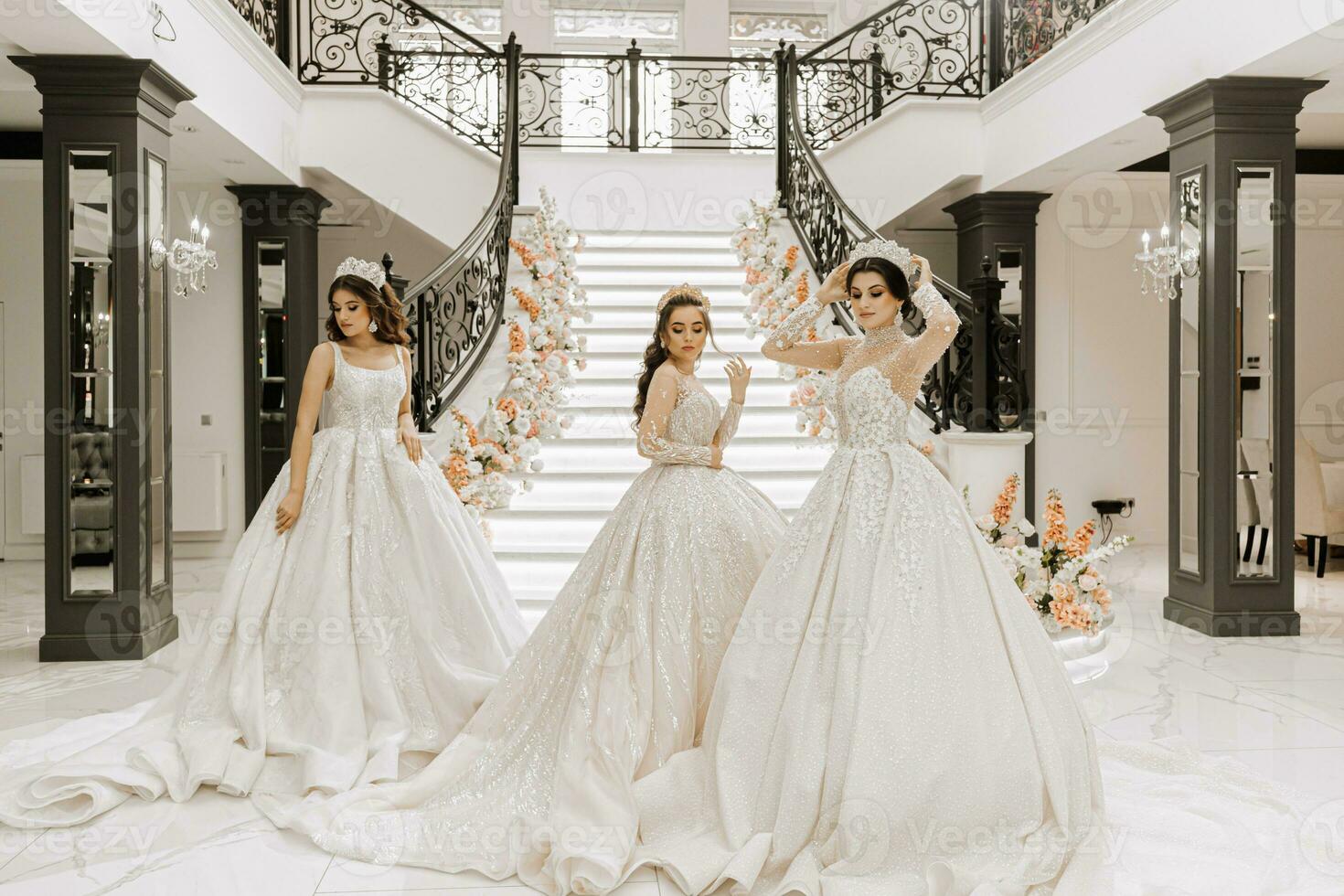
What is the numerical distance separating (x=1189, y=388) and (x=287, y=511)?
514cm

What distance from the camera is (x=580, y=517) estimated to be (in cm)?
660

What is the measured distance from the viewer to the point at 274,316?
29.8 ft

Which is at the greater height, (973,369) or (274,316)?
(274,316)

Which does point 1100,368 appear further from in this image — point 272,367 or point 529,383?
point 272,367

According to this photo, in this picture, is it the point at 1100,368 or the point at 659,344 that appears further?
the point at 1100,368

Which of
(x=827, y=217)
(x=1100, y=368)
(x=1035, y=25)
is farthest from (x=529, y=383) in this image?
(x=1100, y=368)

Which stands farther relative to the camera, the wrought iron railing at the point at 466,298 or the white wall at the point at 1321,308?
the white wall at the point at 1321,308

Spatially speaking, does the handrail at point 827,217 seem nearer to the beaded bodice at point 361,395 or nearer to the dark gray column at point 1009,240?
the dark gray column at point 1009,240

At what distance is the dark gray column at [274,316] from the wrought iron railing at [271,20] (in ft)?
3.68

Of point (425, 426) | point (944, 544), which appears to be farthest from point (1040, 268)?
point (944, 544)

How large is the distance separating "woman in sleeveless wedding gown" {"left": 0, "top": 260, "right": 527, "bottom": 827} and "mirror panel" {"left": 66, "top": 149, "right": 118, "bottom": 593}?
1.46 m

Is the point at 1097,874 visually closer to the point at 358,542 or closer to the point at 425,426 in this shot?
the point at 358,542

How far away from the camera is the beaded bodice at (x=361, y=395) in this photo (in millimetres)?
4125

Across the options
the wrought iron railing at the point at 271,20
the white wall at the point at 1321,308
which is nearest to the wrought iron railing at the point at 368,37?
the wrought iron railing at the point at 271,20
